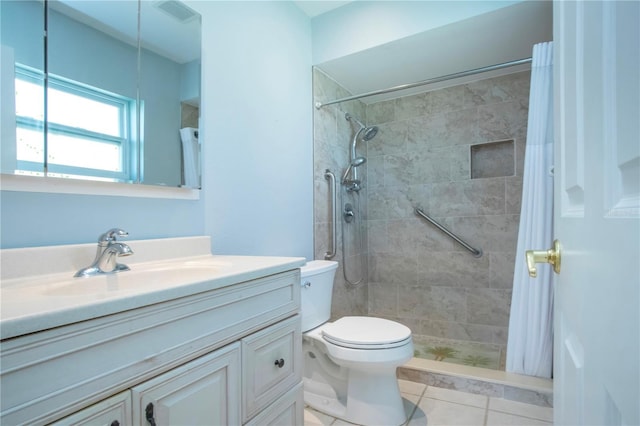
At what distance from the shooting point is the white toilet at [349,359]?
1.54 metres

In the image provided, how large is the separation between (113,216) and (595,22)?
52.2 inches

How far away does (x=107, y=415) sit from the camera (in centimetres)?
63

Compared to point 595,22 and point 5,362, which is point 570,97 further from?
point 5,362

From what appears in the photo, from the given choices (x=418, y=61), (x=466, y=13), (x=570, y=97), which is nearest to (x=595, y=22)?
(x=570, y=97)

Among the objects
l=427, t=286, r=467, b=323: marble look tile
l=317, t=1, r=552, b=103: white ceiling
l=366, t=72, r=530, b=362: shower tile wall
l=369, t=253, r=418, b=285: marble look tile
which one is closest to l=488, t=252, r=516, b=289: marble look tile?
l=366, t=72, r=530, b=362: shower tile wall

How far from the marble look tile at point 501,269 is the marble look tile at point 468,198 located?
34 cm

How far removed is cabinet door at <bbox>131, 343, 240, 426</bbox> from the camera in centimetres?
70

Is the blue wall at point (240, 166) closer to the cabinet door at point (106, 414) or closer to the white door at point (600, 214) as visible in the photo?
the cabinet door at point (106, 414)

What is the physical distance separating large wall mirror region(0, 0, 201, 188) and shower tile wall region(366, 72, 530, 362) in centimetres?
194

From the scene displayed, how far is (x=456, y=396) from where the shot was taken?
6.13 ft

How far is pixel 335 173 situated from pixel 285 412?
5.82 feet

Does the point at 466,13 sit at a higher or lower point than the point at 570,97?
higher

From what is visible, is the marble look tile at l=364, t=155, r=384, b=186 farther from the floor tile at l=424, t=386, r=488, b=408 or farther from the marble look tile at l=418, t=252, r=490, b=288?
the floor tile at l=424, t=386, r=488, b=408

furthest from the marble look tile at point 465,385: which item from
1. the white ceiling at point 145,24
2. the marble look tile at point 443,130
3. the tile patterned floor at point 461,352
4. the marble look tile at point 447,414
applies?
the white ceiling at point 145,24
